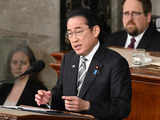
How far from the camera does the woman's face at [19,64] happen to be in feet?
12.7

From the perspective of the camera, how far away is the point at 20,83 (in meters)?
3.86

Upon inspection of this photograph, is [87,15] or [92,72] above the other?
[87,15]

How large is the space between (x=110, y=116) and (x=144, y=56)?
105 cm

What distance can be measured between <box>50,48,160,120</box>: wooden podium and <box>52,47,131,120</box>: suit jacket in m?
0.57

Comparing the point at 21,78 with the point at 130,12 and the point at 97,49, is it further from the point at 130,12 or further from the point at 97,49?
the point at 130,12

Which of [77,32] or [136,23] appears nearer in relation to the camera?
[77,32]

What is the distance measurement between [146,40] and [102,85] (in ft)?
6.51

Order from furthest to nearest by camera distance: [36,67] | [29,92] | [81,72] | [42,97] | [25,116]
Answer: [29,92] < [36,67] < [81,72] < [42,97] < [25,116]

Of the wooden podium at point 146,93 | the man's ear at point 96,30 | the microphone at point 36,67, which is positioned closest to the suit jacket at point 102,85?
the man's ear at point 96,30

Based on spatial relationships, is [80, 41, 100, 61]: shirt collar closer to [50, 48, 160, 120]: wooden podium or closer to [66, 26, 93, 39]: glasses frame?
[66, 26, 93, 39]: glasses frame

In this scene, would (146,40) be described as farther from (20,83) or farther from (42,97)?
(42,97)

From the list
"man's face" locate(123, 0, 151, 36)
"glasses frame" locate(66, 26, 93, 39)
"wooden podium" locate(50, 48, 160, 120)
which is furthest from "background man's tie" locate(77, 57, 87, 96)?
"man's face" locate(123, 0, 151, 36)

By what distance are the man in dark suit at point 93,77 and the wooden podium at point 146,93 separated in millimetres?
575

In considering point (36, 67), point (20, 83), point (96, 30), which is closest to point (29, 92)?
point (20, 83)
